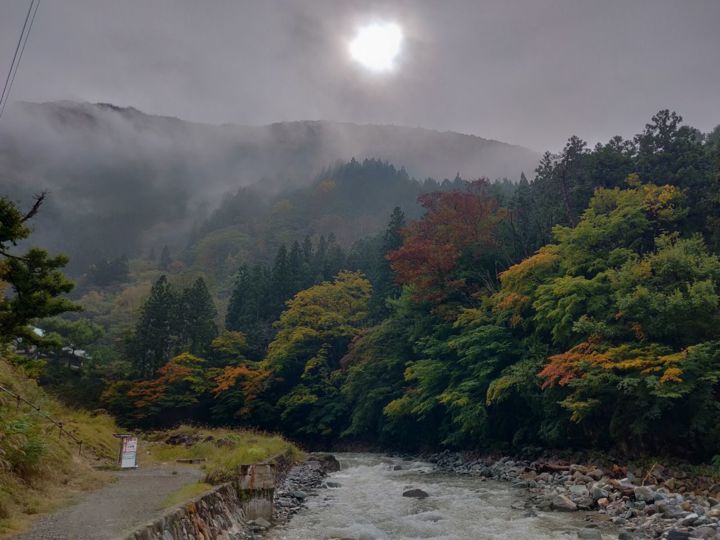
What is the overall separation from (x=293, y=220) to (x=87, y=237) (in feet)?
244

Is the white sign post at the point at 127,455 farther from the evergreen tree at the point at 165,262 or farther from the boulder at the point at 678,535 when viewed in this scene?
the evergreen tree at the point at 165,262

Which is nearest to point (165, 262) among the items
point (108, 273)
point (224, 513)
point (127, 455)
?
point (108, 273)

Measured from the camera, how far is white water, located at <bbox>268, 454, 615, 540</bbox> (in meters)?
10.3

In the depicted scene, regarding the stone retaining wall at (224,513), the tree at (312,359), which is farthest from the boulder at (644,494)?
the tree at (312,359)

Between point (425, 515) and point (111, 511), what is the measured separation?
763 cm

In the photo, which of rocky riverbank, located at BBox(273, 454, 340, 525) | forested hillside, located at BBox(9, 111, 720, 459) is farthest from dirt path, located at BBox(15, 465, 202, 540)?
forested hillside, located at BBox(9, 111, 720, 459)

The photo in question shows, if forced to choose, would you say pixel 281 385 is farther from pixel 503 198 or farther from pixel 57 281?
pixel 57 281

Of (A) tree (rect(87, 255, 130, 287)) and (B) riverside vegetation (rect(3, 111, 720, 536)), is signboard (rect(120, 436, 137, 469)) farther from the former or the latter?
(A) tree (rect(87, 255, 130, 287))

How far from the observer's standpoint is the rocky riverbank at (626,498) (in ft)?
32.7

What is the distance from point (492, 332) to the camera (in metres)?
21.9

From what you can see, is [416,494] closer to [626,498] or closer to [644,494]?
[626,498]

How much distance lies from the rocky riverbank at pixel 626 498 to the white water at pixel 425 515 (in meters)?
0.77

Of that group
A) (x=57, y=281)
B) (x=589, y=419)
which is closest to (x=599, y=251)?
(x=589, y=419)

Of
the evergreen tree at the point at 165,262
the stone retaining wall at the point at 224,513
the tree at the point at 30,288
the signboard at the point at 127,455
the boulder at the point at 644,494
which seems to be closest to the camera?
the stone retaining wall at the point at 224,513
